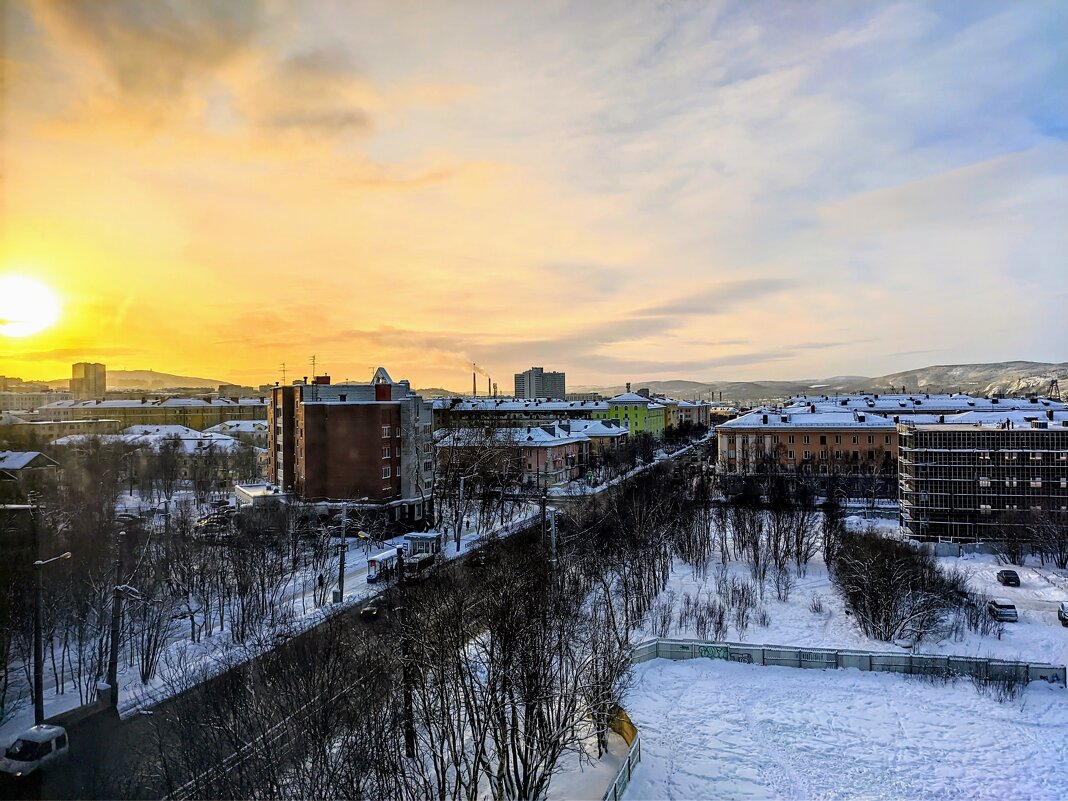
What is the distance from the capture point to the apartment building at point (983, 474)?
1495cm

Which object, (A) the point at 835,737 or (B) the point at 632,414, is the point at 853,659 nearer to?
(A) the point at 835,737

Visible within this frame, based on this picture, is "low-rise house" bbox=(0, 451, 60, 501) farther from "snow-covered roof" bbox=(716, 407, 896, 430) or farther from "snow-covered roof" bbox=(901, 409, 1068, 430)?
"snow-covered roof" bbox=(716, 407, 896, 430)

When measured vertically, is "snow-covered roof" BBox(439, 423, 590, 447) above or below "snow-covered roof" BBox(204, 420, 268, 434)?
below

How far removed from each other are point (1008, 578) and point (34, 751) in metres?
15.4

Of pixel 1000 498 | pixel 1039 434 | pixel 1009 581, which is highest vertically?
pixel 1039 434

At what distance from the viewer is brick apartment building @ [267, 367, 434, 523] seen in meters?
16.1

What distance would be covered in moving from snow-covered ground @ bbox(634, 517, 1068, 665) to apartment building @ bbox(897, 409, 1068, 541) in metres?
1.32

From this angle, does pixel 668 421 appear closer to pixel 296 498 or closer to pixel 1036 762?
pixel 296 498

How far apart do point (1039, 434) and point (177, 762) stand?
59.4 ft

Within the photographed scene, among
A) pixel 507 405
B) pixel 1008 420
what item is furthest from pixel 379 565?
pixel 507 405

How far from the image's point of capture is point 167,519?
12.2 m

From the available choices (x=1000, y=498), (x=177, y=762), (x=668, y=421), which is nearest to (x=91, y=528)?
(x=177, y=762)

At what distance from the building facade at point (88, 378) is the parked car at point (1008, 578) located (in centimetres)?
1539

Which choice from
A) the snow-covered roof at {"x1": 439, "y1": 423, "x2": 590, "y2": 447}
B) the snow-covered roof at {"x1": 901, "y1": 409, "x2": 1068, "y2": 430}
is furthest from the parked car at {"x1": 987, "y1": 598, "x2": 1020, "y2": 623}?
the snow-covered roof at {"x1": 439, "y1": 423, "x2": 590, "y2": 447}
